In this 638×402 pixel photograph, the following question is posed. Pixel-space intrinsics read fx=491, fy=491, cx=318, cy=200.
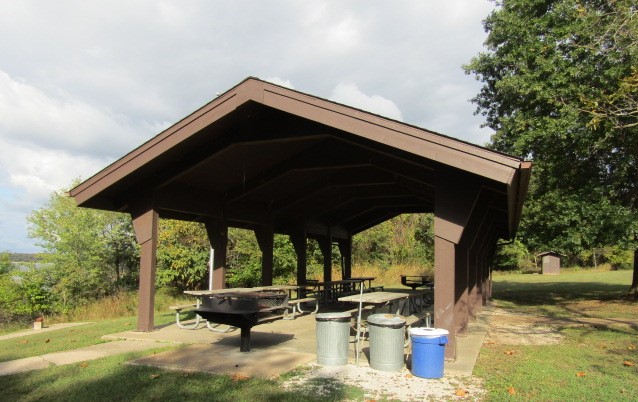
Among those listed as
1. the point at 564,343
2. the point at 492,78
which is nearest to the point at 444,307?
the point at 564,343

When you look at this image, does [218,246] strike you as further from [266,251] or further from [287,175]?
[287,175]

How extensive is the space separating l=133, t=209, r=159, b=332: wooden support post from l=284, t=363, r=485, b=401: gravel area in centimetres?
400

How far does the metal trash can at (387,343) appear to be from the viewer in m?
5.95

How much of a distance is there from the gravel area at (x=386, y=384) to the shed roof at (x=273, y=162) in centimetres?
237

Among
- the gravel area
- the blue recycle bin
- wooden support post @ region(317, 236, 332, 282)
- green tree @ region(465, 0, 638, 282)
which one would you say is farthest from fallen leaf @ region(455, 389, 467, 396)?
wooden support post @ region(317, 236, 332, 282)

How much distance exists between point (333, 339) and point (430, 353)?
1.21 m

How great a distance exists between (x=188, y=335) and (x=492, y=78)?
47.9 feet

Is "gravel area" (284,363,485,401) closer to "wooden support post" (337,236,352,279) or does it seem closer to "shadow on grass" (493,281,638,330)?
"shadow on grass" (493,281,638,330)

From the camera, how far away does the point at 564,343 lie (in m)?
8.12

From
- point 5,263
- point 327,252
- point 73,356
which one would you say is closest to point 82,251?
point 5,263

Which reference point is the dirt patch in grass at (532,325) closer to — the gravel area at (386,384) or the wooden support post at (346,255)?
the gravel area at (386,384)

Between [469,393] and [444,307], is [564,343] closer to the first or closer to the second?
[444,307]

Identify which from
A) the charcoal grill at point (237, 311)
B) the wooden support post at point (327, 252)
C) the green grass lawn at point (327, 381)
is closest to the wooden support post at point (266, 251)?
the wooden support post at point (327, 252)

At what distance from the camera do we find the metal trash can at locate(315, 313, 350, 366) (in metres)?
6.16
